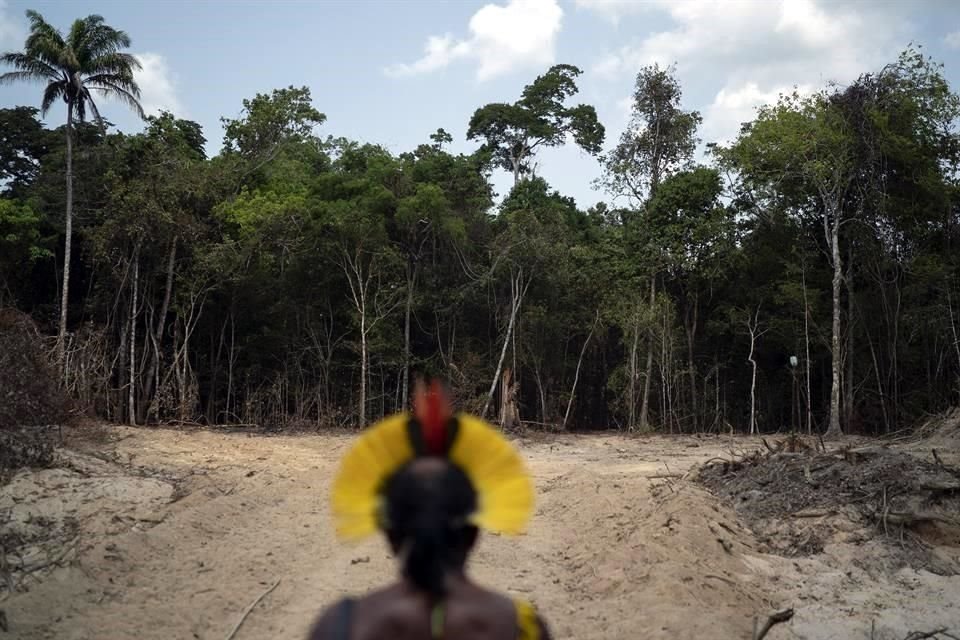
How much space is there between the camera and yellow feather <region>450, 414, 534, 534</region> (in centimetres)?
142

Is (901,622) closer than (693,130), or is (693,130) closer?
(901,622)

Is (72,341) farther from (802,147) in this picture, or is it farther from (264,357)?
(802,147)

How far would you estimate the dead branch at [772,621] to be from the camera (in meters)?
4.85

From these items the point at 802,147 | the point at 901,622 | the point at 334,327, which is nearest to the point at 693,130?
the point at 802,147

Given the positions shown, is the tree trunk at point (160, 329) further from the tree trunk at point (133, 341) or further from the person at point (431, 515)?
the person at point (431, 515)

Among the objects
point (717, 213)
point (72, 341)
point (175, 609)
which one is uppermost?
point (717, 213)

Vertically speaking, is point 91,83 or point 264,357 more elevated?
point 91,83

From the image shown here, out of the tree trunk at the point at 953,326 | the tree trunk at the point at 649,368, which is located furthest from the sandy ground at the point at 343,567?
the tree trunk at the point at 953,326

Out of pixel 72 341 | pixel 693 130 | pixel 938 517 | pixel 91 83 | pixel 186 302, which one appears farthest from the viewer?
pixel 693 130

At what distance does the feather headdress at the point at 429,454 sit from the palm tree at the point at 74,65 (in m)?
17.8

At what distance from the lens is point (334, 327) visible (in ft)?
71.6

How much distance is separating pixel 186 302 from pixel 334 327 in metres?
4.31

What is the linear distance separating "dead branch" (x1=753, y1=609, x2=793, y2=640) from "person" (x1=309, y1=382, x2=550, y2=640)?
410 centimetres

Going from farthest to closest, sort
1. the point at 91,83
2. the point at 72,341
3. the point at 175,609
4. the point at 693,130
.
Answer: the point at 693,130 < the point at 91,83 < the point at 72,341 < the point at 175,609
